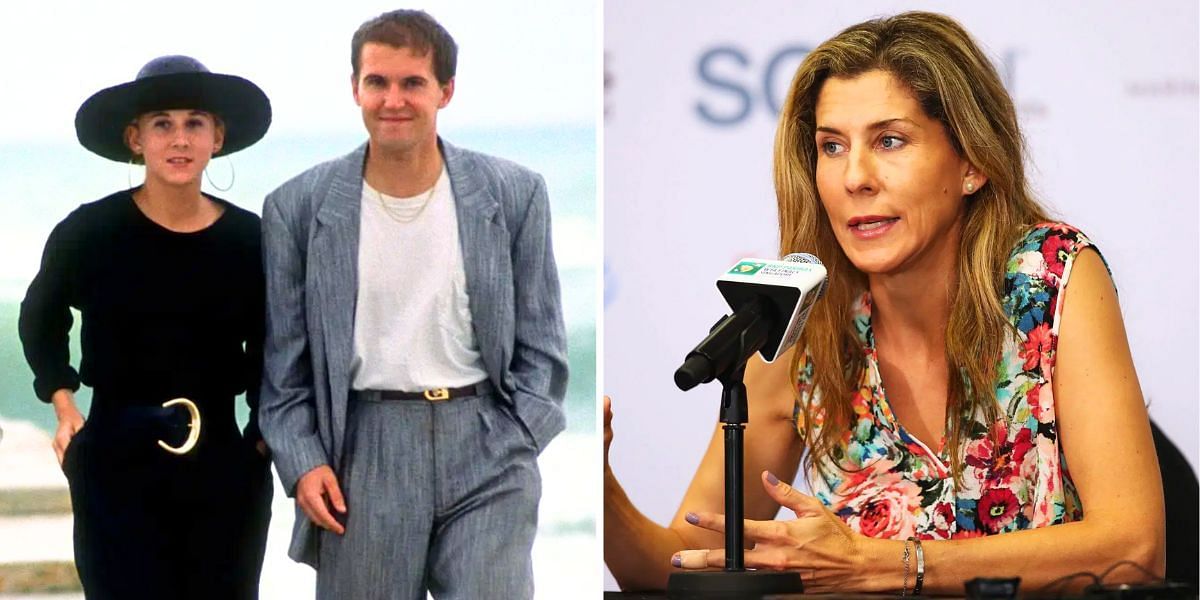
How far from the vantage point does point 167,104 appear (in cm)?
283

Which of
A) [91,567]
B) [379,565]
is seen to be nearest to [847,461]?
[379,565]

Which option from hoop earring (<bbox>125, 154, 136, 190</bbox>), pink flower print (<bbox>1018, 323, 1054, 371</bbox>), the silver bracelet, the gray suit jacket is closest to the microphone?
the silver bracelet

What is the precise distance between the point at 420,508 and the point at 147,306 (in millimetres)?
669

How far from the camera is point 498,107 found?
9.50 feet

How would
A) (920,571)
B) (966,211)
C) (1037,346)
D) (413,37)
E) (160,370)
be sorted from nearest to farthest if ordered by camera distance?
(920,571), (1037,346), (966,211), (160,370), (413,37)

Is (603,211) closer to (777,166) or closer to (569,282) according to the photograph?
(569,282)

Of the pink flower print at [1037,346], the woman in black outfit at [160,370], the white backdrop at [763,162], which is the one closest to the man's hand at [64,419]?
the woman in black outfit at [160,370]

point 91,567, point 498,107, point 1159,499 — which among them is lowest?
point 91,567

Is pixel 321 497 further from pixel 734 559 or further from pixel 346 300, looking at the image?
pixel 734 559

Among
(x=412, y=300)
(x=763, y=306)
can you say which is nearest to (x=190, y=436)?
(x=412, y=300)

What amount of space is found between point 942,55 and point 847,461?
766 mm

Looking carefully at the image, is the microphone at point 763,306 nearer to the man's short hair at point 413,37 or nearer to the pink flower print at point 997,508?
the pink flower print at point 997,508

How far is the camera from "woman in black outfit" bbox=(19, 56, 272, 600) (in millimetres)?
2758

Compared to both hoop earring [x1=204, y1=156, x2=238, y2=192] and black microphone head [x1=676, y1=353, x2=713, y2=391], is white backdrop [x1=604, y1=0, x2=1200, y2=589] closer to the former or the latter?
hoop earring [x1=204, y1=156, x2=238, y2=192]
